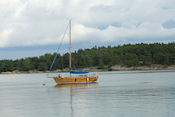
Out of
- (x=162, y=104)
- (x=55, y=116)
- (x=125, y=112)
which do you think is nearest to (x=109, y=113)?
(x=125, y=112)

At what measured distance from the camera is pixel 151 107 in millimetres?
32188

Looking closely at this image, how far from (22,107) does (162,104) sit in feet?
51.3

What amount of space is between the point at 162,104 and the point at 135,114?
6.76m

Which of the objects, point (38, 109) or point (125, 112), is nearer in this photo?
point (125, 112)

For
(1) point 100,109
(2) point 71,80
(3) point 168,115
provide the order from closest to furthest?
1. (3) point 168,115
2. (1) point 100,109
3. (2) point 71,80

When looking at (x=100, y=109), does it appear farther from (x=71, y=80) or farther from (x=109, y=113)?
(x=71, y=80)

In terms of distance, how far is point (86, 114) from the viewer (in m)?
29.5

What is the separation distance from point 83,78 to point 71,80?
3126 mm

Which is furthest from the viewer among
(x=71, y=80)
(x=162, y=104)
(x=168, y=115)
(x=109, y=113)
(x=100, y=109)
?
(x=71, y=80)

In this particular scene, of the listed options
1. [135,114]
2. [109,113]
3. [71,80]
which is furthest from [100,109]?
[71,80]

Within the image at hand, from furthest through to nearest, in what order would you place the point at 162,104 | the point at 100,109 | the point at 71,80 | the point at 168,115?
the point at 71,80 → the point at 162,104 → the point at 100,109 → the point at 168,115

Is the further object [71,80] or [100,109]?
[71,80]

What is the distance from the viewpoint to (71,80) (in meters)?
71.9

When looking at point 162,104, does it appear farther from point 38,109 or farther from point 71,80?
point 71,80
